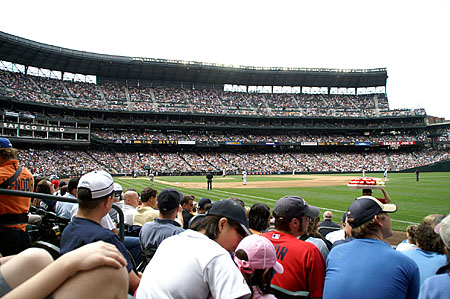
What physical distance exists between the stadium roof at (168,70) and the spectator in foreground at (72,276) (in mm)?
63823

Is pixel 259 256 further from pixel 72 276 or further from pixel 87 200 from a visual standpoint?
pixel 87 200

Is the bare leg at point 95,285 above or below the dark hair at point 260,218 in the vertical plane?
above

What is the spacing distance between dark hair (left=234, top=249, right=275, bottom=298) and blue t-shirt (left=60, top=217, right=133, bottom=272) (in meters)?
1.16

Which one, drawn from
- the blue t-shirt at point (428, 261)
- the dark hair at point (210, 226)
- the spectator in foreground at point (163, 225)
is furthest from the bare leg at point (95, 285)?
the blue t-shirt at point (428, 261)

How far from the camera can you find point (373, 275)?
290 centimetres

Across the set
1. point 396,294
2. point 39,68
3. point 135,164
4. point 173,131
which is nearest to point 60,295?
point 396,294

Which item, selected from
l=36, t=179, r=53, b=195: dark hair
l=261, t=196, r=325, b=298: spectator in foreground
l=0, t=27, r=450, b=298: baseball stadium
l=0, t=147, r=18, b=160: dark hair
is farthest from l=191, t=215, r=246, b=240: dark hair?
l=0, t=27, r=450, b=298: baseball stadium

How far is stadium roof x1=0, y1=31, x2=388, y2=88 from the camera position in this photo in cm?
5853

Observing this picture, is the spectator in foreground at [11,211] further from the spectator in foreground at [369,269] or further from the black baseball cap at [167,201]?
the spectator in foreground at [369,269]

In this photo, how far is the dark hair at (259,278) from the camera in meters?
2.50

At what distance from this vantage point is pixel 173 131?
231ft

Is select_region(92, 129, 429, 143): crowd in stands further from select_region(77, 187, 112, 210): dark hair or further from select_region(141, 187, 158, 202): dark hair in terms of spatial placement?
select_region(77, 187, 112, 210): dark hair

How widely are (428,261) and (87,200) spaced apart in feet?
12.5

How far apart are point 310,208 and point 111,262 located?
3022 mm
